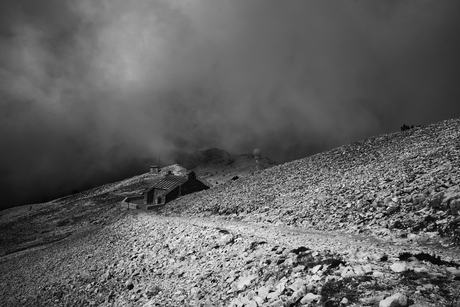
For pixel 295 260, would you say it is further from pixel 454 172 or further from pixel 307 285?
pixel 454 172

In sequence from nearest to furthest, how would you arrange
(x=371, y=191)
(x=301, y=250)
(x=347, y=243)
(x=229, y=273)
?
(x=301, y=250), (x=229, y=273), (x=347, y=243), (x=371, y=191)

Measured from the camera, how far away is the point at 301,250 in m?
10.9

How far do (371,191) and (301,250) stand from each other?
9535mm

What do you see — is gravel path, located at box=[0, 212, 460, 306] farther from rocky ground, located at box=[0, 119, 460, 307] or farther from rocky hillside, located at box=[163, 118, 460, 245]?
rocky hillside, located at box=[163, 118, 460, 245]

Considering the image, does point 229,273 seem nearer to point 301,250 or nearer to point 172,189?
point 301,250

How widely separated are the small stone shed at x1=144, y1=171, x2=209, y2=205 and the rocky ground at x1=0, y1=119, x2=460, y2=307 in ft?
59.9

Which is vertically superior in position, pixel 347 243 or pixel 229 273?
pixel 347 243

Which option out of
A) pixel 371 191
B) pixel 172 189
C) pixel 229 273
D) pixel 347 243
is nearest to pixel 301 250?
pixel 347 243

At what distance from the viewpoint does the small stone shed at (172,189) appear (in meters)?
48.3

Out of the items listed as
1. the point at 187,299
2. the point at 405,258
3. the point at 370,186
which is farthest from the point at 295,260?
the point at 370,186

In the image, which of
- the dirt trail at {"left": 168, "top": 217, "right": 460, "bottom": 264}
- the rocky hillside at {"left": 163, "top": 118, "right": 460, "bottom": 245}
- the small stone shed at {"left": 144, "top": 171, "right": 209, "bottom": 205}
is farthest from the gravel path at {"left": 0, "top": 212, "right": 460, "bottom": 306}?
the small stone shed at {"left": 144, "top": 171, "right": 209, "bottom": 205}

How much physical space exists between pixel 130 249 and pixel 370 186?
18.8 meters

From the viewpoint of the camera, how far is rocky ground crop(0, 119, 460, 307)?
7.80 m

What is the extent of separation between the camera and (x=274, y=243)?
1300 cm
